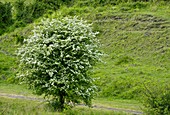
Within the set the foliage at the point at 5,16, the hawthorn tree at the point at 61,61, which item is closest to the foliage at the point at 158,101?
the hawthorn tree at the point at 61,61

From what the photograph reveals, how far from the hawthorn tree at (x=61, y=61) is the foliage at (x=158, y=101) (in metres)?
2.81

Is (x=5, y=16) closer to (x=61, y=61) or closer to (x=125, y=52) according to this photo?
(x=125, y=52)

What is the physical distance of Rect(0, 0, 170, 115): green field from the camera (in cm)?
3150

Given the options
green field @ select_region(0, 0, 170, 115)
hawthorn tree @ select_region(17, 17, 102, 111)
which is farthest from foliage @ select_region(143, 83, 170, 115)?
green field @ select_region(0, 0, 170, 115)

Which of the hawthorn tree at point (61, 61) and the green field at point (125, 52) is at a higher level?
the hawthorn tree at point (61, 61)

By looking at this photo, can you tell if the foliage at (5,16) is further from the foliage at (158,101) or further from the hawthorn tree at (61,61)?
the foliage at (158,101)

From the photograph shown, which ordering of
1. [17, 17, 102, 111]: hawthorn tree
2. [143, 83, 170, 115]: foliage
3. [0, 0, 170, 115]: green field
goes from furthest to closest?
[0, 0, 170, 115]: green field → [17, 17, 102, 111]: hawthorn tree → [143, 83, 170, 115]: foliage

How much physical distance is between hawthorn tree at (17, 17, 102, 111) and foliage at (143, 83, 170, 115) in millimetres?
2807

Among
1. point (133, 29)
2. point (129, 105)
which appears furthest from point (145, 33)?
point (129, 105)

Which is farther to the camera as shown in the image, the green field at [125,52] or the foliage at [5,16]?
the foliage at [5,16]

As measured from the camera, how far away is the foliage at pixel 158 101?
15.6 metres

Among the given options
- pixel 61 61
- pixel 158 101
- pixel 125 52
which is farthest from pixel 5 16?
pixel 158 101

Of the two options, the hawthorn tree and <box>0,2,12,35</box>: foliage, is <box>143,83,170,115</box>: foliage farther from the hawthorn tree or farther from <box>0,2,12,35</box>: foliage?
<box>0,2,12,35</box>: foliage

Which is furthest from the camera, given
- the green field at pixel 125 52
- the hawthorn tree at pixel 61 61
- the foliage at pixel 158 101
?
the green field at pixel 125 52
